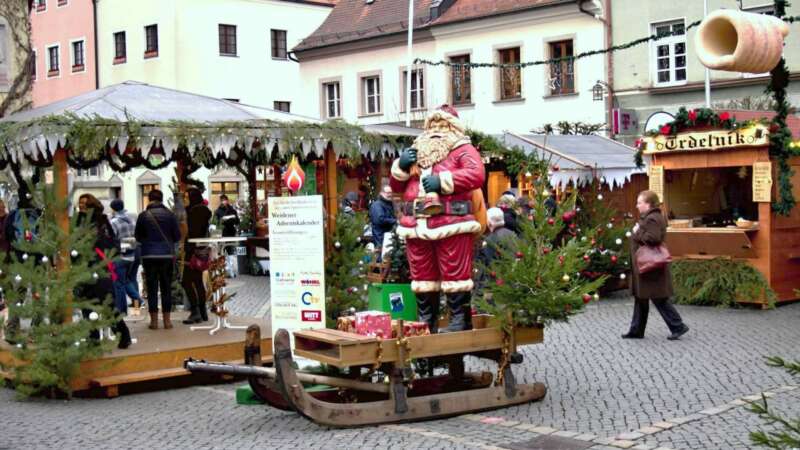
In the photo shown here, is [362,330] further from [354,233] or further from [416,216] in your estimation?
[354,233]

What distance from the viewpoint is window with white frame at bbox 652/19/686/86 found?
26.2 m

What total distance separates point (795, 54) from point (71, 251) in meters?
19.3

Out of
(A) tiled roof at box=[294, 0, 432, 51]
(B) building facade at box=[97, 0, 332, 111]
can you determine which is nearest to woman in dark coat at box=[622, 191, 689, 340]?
(A) tiled roof at box=[294, 0, 432, 51]

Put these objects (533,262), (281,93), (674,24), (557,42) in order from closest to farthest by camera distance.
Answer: (533,262), (674,24), (557,42), (281,93)

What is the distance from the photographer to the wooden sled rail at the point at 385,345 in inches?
290

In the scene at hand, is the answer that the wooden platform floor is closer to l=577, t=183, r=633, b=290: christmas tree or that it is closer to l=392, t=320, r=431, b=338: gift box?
l=392, t=320, r=431, b=338: gift box

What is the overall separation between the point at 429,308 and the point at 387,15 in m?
26.4

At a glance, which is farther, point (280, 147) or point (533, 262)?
point (280, 147)

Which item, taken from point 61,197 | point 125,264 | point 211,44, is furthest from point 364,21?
point 61,197

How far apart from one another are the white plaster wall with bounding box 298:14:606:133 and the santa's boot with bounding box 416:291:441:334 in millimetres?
19735

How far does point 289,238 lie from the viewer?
9.08 meters

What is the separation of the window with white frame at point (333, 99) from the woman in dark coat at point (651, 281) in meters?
24.4

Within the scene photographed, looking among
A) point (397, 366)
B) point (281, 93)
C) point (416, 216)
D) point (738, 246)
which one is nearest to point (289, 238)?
point (416, 216)

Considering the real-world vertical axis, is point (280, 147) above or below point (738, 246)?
above
